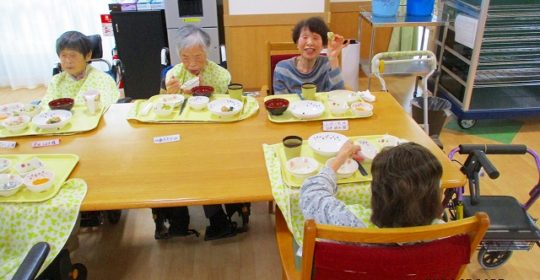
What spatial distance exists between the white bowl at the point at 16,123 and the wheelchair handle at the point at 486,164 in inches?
77.8

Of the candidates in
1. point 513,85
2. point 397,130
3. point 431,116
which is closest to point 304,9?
point 431,116

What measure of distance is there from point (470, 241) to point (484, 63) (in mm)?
2772

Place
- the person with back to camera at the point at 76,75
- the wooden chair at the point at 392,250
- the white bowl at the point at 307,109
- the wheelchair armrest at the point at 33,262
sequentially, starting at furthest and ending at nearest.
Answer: the person with back to camera at the point at 76,75
the white bowl at the point at 307,109
the wheelchair armrest at the point at 33,262
the wooden chair at the point at 392,250

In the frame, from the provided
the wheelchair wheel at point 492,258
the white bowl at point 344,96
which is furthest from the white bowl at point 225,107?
the wheelchair wheel at point 492,258

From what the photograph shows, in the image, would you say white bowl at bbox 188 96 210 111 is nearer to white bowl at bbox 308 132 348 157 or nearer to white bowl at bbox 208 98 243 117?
white bowl at bbox 208 98 243 117

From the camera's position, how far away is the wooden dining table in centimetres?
147

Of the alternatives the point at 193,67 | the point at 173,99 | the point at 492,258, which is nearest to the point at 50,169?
the point at 173,99

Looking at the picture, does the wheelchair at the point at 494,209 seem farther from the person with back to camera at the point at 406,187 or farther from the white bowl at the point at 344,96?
the person with back to camera at the point at 406,187

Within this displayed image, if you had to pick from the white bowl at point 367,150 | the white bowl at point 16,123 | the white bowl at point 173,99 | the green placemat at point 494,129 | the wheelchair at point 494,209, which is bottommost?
the green placemat at point 494,129

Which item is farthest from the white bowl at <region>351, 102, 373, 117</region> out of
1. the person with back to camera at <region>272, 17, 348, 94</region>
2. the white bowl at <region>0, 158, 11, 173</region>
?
the white bowl at <region>0, 158, 11, 173</region>

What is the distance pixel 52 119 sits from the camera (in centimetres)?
197

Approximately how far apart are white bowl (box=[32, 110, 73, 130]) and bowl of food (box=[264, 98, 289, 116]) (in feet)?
3.04

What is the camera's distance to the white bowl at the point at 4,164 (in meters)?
1.59

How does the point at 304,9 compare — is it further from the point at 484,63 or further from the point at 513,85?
the point at 513,85
